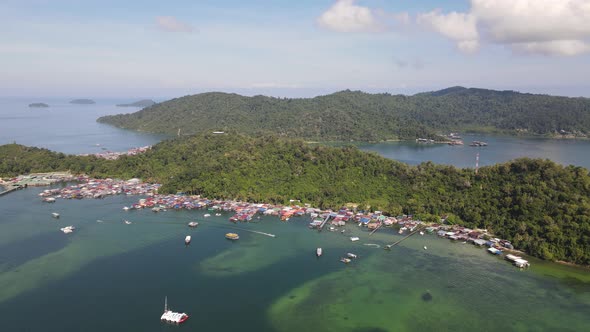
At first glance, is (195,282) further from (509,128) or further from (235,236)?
(509,128)

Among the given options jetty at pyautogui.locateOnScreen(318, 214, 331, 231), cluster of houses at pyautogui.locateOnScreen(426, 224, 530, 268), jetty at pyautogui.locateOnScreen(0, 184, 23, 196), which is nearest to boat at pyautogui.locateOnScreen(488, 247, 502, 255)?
cluster of houses at pyautogui.locateOnScreen(426, 224, 530, 268)

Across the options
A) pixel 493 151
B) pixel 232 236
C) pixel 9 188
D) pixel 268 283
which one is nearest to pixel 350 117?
pixel 493 151

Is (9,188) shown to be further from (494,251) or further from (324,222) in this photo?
(494,251)

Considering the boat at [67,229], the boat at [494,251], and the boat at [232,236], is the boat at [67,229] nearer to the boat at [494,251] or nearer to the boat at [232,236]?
the boat at [232,236]

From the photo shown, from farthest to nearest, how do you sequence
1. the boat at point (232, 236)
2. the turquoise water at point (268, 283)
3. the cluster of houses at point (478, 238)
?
1. the boat at point (232, 236)
2. the cluster of houses at point (478, 238)
3. the turquoise water at point (268, 283)

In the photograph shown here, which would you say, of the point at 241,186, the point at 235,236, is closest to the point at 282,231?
the point at 235,236

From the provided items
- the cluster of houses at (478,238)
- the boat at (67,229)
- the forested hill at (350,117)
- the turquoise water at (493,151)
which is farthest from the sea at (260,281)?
the forested hill at (350,117)
